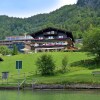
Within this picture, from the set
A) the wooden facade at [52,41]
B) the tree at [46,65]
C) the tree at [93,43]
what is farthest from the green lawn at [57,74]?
the wooden facade at [52,41]

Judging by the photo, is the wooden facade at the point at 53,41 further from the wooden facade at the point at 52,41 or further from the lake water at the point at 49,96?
the lake water at the point at 49,96

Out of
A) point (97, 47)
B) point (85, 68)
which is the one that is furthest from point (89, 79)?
point (97, 47)

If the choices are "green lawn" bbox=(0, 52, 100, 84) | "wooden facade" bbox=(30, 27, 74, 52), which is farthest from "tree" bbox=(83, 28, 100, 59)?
"wooden facade" bbox=(30, 27, 74, 52)

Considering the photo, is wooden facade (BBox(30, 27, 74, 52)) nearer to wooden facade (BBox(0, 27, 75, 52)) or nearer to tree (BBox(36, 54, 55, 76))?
wooden facade (BBox(0, 27, 75, 52))

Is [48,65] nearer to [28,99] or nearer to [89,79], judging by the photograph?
[89,79]

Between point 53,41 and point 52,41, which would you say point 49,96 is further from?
point 52,41

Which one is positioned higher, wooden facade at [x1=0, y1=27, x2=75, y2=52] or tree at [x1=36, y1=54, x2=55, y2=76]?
wooden facade at [x1=0, y1=27, x2=75, y2=52]

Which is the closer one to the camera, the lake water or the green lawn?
the lake water

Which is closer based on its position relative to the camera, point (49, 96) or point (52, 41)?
point (49, 96)

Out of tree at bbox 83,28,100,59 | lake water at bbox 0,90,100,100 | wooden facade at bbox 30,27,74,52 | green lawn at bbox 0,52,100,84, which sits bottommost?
lake water at bbox 0,90,100,100

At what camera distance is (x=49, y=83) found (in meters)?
55.4

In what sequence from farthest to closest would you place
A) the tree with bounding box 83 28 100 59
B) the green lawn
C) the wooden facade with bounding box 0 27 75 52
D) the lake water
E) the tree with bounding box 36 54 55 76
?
the wooden facade with bounding box 0 27 75 52 < the tree with bounding box 83 28 100 59 < the tree with bounding box 36 54 55 76 < the green lawn < the lake water

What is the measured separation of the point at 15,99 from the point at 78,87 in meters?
17.9

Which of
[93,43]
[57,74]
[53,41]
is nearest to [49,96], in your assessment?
[57,74]
